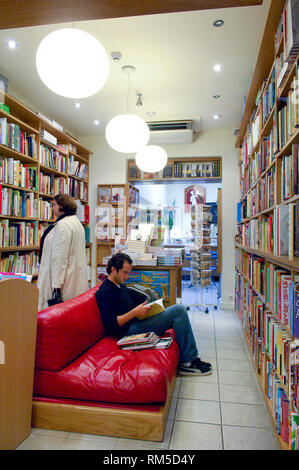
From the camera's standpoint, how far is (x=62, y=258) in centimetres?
260

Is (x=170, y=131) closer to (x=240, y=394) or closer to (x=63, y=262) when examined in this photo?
(x=63, y=262)

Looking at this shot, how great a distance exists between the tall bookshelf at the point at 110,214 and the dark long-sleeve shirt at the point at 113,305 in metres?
3.35

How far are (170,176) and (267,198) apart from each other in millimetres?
3566

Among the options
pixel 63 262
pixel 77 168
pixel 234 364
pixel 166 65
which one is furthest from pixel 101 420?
pixel 77 168

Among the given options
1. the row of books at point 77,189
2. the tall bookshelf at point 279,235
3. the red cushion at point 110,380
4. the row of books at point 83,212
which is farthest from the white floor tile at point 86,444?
the row of books at point 83,212

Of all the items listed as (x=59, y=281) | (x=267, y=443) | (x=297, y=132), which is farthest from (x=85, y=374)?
(x=297, y=132)

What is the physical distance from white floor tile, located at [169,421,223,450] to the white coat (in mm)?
1378

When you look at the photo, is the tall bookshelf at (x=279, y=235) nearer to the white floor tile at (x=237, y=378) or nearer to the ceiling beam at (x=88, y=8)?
the white floor tile at (x=237, y=378)

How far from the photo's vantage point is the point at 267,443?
1.79 meters

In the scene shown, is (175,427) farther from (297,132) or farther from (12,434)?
(297,132)

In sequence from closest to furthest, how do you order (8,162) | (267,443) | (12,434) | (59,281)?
1. (12,434)
2. (267,443)
3. (59,281)
4. (8,162)

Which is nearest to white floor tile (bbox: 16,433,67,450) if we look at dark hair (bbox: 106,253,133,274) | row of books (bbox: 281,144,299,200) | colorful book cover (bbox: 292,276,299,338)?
dark hair (bbox: 106,253,133,274)

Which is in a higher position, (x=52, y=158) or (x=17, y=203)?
(x=52, y=158)

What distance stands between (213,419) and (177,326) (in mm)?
780
